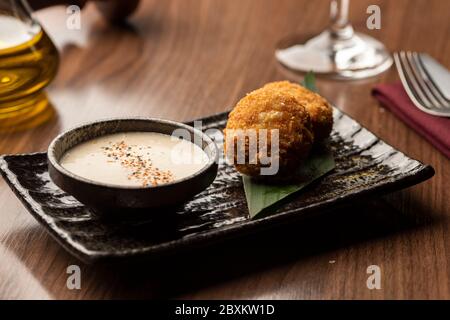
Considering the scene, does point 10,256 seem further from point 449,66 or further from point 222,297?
point 449,66

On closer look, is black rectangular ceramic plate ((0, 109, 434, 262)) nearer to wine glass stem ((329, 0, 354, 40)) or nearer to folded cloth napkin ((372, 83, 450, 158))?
folded cloth napkin ((372, 83, 450, 158))

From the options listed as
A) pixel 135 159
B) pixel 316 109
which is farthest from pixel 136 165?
pixel 316 109

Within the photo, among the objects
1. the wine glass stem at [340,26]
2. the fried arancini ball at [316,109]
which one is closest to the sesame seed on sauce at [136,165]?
the fried arancini ball at [316,109]

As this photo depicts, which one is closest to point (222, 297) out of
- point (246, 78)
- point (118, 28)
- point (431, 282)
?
point (431, 282)

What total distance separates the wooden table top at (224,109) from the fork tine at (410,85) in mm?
53

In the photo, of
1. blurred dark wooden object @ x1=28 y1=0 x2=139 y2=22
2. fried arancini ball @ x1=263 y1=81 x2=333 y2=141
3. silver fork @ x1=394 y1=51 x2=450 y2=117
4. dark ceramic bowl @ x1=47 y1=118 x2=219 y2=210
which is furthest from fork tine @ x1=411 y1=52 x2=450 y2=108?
blurred dark wooden object @ x1=28 y1=0 x2=139 y2=22

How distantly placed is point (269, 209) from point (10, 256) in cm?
36

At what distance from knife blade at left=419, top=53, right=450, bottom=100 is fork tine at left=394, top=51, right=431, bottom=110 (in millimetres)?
34

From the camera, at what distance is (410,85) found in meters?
1.56

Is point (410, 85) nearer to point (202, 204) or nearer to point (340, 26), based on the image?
point (340, 26)

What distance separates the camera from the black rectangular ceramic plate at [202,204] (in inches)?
41.0

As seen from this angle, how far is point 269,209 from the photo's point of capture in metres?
1.14

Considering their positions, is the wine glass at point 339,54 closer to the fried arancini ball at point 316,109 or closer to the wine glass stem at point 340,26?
the wine glass stem at point 340,26

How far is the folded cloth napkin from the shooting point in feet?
4.69
